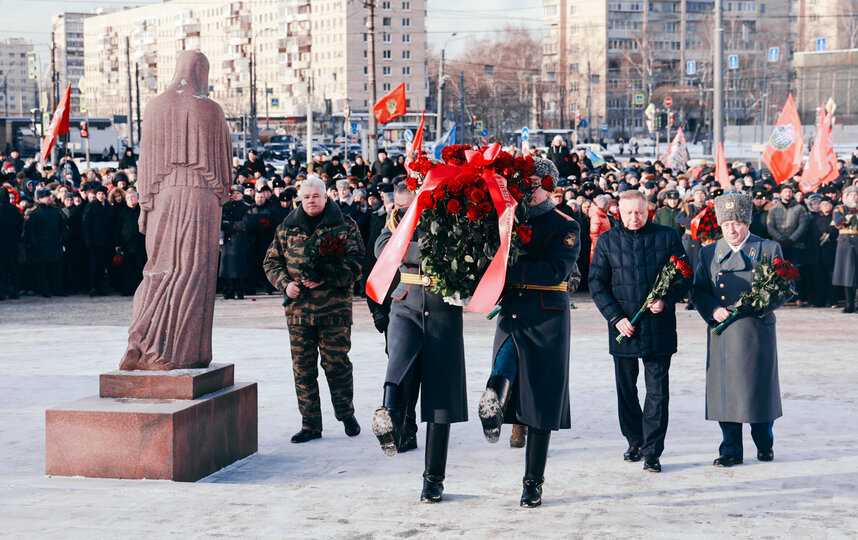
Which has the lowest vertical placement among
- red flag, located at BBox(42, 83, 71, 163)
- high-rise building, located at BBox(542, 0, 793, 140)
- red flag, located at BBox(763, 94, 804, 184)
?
red flag, located at BBox(763, 94, 804, 184)

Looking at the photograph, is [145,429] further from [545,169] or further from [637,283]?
[637,283]

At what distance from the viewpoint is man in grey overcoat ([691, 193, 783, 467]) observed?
7.64 m

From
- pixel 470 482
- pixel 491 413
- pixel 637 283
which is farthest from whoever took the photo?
pixel 637 283

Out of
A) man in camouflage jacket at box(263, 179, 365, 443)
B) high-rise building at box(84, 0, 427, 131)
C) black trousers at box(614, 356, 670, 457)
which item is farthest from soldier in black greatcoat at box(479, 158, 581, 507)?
high-rise building at box(84, 0, 427, 131)

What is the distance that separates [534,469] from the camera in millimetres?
6520

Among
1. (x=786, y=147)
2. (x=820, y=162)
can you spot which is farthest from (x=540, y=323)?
(x=786, y=147)

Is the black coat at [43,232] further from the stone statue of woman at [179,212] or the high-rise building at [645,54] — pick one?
the high-rise building at [645,54]

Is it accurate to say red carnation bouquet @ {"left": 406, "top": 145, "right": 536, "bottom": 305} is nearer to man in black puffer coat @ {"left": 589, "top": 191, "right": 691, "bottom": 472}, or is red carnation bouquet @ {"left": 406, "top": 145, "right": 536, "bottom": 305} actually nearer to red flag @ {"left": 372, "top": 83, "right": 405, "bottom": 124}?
man in black puffer coat @ {"left": 589, "top": 191, "right": 691, "bottom": 472}

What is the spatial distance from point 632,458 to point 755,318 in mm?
1210

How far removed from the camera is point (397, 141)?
237 feet

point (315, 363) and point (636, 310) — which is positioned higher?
point (636, 310)

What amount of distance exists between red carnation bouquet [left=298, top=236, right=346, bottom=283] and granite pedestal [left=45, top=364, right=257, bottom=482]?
1118 mm

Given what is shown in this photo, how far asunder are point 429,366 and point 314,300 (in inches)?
75.9

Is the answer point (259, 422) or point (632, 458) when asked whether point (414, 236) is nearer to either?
point (632, 458)
